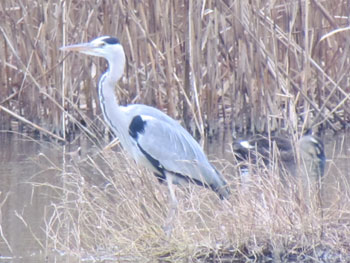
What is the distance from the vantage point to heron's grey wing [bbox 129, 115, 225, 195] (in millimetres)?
6020

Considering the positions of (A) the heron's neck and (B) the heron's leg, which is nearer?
(B) the heron's leg

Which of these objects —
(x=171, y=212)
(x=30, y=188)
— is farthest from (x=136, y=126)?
(x=30, y=188)

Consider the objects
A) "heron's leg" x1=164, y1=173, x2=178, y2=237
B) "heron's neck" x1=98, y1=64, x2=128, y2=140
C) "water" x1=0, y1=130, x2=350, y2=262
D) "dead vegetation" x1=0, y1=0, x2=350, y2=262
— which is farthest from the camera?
"dead vegetation" x1=0, y1=0, x2=350, y2=262

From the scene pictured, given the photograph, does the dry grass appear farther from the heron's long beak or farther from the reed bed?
the reed bed

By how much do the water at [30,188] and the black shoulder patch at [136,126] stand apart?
1.89 ft

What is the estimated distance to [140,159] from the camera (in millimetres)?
6035

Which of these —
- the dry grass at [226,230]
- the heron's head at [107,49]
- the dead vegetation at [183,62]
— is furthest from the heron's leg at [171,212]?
the dead vegetation at [183,62]

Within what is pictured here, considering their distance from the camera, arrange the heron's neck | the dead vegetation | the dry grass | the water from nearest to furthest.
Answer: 1. the dry grass
2. the water
3. the heron's neck
4. the dead vegetation

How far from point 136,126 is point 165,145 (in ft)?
0.78

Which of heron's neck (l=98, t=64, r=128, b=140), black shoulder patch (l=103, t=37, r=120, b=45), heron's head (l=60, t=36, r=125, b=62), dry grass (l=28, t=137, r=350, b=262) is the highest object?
black shoulder patch (l=103, t=37, r=120, b=45)

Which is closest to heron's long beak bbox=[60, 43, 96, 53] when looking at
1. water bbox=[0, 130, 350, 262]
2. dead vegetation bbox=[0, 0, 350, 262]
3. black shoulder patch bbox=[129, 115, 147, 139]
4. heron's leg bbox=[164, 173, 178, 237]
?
black shoulder patch bbox=[129, 115, 147, 139]

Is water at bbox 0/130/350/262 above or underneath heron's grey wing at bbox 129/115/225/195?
underneath

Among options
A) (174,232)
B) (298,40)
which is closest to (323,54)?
(298,40)

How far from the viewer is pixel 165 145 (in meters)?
6.07
